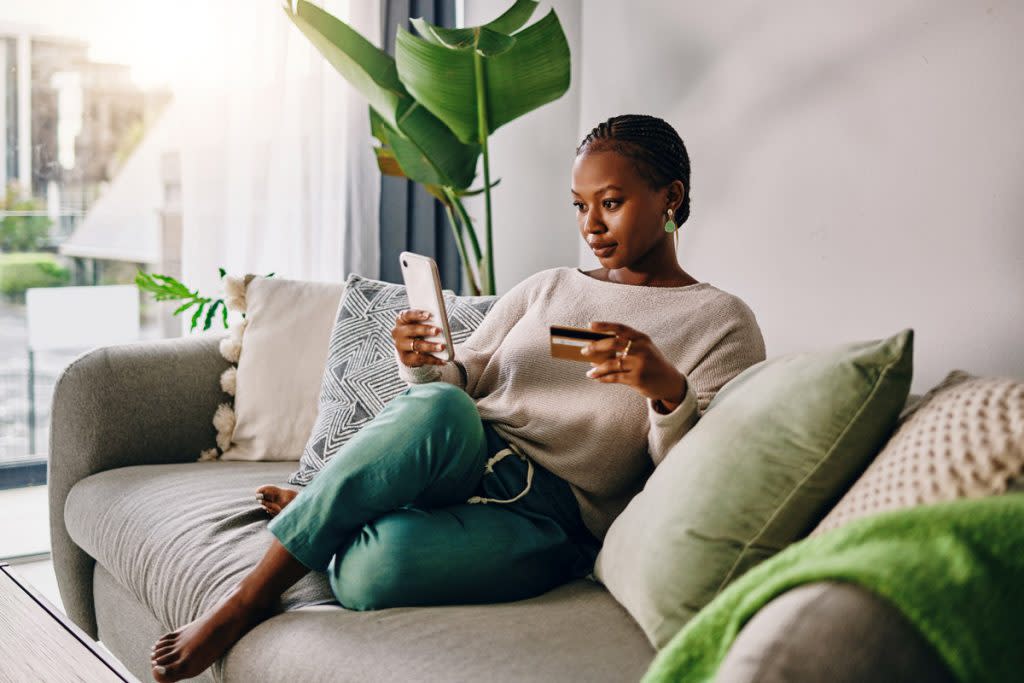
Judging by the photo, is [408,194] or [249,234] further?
[408,194]

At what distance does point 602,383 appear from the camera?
155cm

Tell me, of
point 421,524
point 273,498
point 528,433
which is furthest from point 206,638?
point 528,433

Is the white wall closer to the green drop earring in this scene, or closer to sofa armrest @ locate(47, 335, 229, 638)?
the green drop earring

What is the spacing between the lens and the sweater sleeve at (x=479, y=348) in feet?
5.56

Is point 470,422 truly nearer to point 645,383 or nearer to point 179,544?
point 645,383

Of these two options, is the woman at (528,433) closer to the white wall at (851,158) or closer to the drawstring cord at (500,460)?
the drawstring cord at (500,460)

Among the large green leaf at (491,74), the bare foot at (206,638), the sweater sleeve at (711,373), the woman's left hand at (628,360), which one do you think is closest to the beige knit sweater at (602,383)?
the sweater sleeve at (711,373)

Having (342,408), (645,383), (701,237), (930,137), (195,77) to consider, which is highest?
(195,77)

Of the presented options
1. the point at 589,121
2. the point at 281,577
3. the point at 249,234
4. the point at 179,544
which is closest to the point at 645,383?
the point at 281,577

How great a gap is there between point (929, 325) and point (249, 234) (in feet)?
6.48

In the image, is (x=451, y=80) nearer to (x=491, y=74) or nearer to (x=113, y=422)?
(x=491, y=74)

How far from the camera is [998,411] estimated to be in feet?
3.18

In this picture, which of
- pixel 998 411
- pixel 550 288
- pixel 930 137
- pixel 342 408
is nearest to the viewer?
pixel 998 411

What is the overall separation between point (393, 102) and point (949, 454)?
5.68 feet
